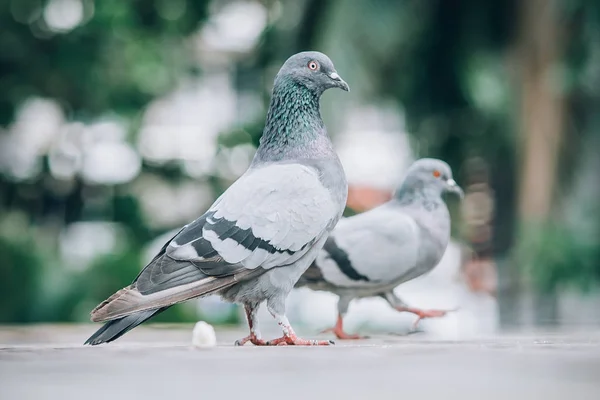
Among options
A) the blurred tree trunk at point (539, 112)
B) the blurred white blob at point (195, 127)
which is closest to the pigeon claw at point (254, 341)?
the blurred tree trunk at point (539, 112)

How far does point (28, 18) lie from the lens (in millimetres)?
12469

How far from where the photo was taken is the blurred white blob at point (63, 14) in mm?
12422

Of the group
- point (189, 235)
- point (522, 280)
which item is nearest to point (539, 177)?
point (522, 280)

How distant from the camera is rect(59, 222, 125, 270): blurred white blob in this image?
1127 cm

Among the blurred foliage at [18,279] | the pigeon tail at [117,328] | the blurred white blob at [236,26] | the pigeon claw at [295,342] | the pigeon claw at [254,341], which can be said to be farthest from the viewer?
the blurred white blob at [236,26]

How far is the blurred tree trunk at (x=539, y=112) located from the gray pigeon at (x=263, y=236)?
27.2ft

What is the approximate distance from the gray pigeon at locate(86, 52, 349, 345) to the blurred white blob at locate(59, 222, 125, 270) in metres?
7.32

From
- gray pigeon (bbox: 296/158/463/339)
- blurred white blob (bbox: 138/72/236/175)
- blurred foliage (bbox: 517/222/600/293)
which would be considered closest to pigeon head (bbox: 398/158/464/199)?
gray pigeon (bbox: 296/158/463/339)

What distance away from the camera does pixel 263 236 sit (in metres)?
3.66

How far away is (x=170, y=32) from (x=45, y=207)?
291 centimetres

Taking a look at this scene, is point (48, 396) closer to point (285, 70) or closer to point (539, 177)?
point (285, 70)

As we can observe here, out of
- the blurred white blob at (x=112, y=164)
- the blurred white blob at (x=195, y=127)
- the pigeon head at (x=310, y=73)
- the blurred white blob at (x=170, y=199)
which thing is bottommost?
A: the pigeon head at (x=310, y=73)

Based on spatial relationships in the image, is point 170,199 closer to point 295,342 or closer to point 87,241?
point 87,241

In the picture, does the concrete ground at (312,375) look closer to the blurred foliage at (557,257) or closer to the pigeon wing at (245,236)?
the pigeon wing at (245,236)
